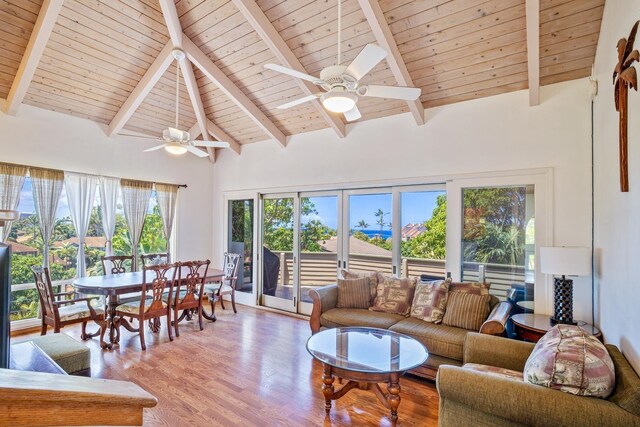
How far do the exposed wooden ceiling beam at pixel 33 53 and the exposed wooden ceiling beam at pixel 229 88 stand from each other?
1.30 m

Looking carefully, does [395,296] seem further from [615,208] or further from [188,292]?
[188,292]

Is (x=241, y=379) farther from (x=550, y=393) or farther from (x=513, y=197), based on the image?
(x=513, y=197)

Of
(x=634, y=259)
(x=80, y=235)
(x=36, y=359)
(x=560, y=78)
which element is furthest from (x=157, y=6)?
(x=634, y=259)

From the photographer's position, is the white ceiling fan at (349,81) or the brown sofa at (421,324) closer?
the white ceiling fan at (349,81)

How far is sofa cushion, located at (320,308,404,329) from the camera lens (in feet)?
12.1

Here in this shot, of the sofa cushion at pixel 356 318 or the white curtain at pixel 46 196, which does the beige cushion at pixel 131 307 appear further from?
the sofa cushion at pixel 356 318

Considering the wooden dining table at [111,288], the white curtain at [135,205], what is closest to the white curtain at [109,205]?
the white curtain at [135,205]

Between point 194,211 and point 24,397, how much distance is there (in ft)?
21.6

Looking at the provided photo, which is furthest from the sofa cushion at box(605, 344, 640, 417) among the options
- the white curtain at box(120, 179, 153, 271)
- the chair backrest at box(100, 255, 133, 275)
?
the white curtain at box(120, 179, 153, 271)

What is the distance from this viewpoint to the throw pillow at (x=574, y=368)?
1755 millimetres

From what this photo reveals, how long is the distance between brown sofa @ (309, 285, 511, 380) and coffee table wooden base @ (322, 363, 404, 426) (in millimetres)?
774

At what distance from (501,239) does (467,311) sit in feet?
3.37

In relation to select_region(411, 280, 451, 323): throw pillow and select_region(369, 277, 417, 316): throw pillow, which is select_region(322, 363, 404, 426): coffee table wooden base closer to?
select_region(411, 280, 451, 323): throw pillow

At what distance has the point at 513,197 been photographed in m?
3.90
